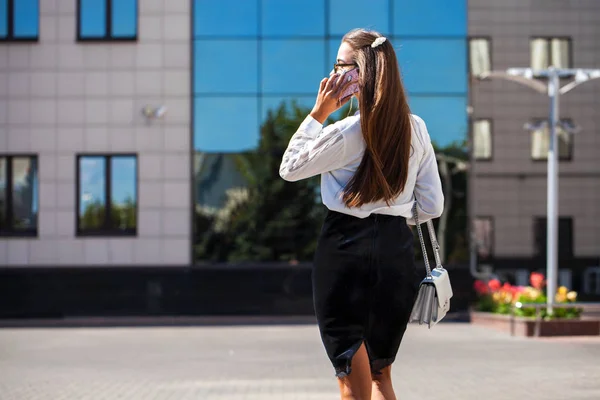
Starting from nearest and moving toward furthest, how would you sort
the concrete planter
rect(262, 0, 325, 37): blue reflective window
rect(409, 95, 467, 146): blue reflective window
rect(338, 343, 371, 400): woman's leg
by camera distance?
rect(338, 343, 371, 400): woman's leg, the concrete planter, rect(409, 95, 467, 146): blue reflective window, rect(262, 0, 325, 37): blue reflective window

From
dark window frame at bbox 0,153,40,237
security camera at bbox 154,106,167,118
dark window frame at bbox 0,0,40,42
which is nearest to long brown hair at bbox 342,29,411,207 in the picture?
security camera at bbox 154,106,167,118

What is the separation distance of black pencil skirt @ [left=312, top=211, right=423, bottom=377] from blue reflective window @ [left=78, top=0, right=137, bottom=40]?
18.2 metres

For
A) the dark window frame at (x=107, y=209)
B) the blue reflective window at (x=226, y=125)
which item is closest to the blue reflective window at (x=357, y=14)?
the blue reflective window at (x=226, y=125)

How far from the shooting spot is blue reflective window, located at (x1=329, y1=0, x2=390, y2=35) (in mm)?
21250

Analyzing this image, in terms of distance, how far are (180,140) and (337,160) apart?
1757 centimetres

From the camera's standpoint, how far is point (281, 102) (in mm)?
20828

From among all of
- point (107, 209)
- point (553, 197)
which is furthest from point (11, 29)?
point (553, 197)

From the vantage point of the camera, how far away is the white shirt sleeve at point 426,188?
12.5 ft

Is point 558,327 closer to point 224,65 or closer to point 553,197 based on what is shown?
point 553,197

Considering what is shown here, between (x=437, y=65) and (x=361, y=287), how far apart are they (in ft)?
58.4

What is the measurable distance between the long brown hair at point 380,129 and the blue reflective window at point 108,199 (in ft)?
57.9

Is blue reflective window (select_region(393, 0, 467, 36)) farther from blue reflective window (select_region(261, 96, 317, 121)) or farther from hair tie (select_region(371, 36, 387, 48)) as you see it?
hair tie (select_region(371, 36, 387, 48))

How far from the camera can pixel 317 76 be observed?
68.8 ft

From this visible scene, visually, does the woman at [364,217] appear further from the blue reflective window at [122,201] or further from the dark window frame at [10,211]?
the dark window frame at [10,211]
